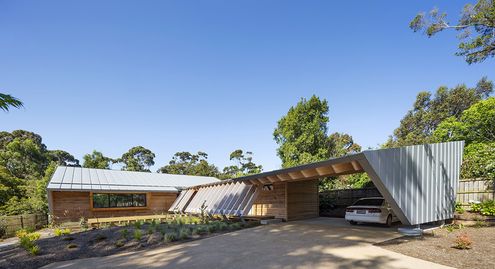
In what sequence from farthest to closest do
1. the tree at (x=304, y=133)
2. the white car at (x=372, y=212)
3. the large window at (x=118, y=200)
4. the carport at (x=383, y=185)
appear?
1. the tree at (x=304, y=133)
2. the large window at (x=118, y=200)
3. the white car at (x=372, y=212)
4. the carport at (x=383, y=185)

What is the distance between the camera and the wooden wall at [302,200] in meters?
13.6

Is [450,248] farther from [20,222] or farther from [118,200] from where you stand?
[20,222]

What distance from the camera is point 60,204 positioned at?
52.3ft

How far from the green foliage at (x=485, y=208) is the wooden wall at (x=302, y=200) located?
7152mm

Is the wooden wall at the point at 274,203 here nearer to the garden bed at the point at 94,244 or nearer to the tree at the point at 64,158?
the garden bed at the point at 94,244

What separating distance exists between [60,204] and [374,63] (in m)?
20.4

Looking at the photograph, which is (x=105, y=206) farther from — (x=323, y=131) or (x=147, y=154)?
(x=147, y=154)

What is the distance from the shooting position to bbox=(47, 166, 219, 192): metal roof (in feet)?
52.9

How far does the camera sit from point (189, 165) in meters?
51.0

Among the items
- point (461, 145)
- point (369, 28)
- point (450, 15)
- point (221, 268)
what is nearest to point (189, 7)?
point (369, 28)

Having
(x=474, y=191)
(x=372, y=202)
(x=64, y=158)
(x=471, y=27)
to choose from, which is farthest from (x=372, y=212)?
(x=64, y=158)

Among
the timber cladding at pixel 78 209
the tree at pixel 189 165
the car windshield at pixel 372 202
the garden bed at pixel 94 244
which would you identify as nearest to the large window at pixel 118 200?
the timber cladding at pixel 78 209

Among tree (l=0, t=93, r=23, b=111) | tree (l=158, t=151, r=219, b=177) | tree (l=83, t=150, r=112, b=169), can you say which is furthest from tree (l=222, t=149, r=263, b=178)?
tree (l=0, t=93, r=23, b=111)

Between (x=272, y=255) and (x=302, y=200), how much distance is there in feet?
27.1
